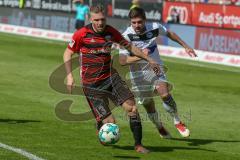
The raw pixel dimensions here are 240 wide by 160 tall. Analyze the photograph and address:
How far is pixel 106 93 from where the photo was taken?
11.0 meters

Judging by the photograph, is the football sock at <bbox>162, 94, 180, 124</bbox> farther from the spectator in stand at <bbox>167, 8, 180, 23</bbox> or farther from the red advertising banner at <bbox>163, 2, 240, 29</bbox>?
the spectator in stand at <bbox>167, 8, 180, 23</bbox>

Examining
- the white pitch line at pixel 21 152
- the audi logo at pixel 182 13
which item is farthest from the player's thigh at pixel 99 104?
the audi logo at pixel 182 13

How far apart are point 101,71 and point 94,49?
0.38 meters

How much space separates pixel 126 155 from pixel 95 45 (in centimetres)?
183

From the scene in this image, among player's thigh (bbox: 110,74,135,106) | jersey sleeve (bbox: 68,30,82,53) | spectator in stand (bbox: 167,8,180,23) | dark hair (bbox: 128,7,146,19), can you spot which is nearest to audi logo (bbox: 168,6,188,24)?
spectator in stand (bbox: 167,8,180,23)

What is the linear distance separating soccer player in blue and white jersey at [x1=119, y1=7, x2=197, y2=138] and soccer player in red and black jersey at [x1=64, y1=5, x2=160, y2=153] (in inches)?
44.2

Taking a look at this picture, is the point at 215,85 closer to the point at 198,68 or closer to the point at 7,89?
the point at 198,68

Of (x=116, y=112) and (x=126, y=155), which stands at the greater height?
(x=126, y=155)

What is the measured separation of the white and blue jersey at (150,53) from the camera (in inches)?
483

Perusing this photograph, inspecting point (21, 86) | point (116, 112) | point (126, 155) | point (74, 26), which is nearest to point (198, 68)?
point (21, 86)

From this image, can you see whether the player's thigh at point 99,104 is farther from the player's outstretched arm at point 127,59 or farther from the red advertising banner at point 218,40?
the red advertising banner at point 218,40

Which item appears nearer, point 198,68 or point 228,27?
point 198,68

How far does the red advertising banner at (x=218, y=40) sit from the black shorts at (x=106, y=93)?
65.4ft

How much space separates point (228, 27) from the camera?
33.9m
